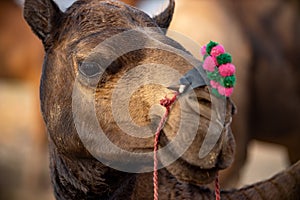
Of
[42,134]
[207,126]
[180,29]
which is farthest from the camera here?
[42,134]

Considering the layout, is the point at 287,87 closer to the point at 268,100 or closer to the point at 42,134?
the point at 268,100

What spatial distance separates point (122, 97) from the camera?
148 cm

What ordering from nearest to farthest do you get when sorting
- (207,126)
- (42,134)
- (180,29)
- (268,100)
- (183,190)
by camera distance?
(207,126), (183,190), (180,29), (268,100), (42,134)

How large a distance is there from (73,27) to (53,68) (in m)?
0.11

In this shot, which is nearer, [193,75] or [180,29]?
[193,75]

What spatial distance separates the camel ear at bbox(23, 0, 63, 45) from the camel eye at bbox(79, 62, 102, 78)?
22cm

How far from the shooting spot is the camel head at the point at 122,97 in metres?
1.32

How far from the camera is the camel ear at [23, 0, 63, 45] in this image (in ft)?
5.57

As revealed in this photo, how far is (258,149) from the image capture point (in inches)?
375

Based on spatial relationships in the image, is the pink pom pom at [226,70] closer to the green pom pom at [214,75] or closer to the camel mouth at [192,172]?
the green pom pom at [214,75]

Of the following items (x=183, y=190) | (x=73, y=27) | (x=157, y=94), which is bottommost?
(x=183, y=190)

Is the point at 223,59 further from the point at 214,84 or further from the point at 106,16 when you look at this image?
the point at 106,16

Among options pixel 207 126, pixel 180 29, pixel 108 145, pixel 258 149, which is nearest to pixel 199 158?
pixel 207 126

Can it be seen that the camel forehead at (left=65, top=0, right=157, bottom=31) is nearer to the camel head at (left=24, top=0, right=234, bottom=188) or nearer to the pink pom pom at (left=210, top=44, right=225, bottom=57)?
the camel head at (left=24, top=0, right=234, bottom=188)
